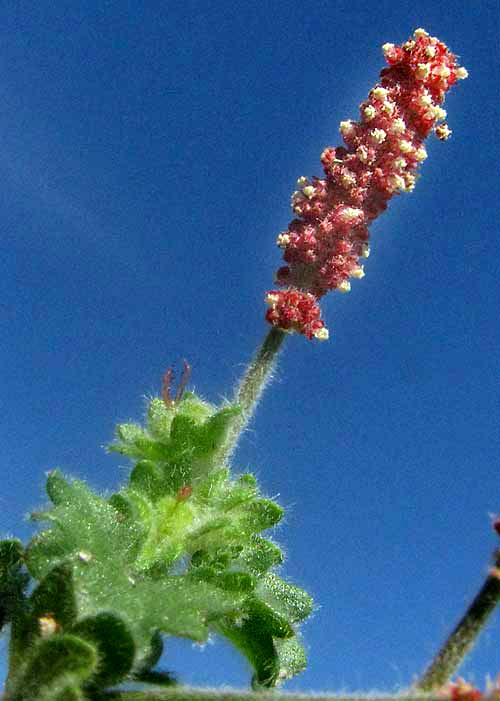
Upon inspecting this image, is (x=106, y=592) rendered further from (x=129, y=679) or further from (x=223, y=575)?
(x=223, y=575)

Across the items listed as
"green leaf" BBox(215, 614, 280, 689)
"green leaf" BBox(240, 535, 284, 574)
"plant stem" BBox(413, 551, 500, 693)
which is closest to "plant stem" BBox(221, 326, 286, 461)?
"green leaf" BBox(240, 535, 284, 574)

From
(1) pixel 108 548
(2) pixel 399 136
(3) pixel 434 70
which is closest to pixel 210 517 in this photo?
(1) pixel 108 548


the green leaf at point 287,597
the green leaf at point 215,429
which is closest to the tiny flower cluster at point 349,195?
the green leaf at point 215,429

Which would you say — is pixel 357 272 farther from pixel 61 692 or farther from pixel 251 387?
pixel 61 692

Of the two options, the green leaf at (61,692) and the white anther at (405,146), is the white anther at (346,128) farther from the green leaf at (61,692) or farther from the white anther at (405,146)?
the green leaf at (61,692)

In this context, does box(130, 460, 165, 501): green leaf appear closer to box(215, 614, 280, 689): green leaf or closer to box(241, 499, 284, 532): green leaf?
box(241, 499, 284, 532): green leaf

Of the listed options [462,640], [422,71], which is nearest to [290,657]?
[462,640]
